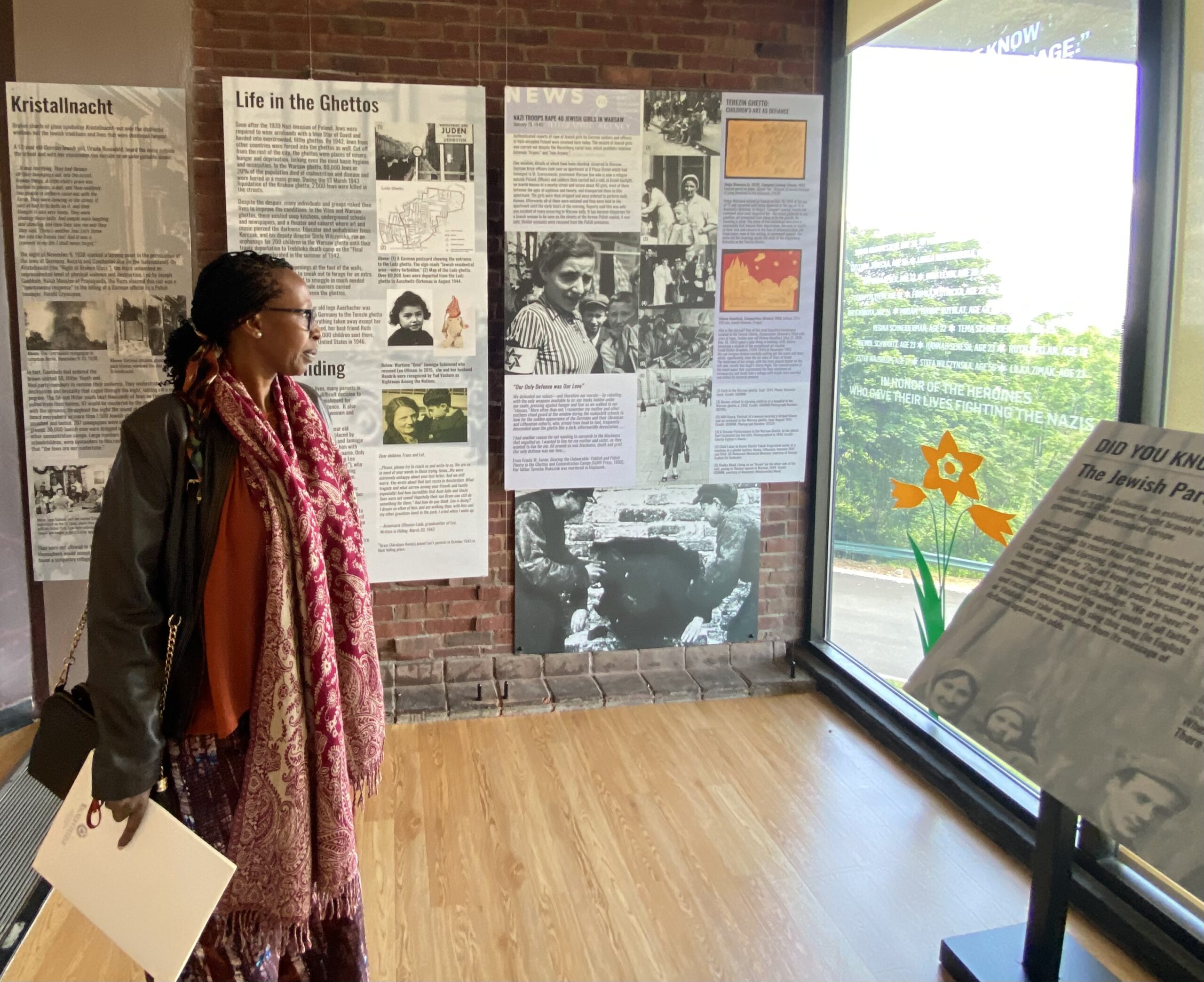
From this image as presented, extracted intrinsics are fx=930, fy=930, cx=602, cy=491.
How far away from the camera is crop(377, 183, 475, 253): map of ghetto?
3568 millimetres

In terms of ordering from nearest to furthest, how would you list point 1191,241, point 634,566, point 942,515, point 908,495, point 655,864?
1. point 1191,241
2. point 655,864
3. point 942,515
4. point 908,495
5. point 634,566

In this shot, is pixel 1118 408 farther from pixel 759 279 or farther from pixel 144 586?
pixel 144 586

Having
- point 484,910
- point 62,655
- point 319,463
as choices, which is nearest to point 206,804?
point 319,463

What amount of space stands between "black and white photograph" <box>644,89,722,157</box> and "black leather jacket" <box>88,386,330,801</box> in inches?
106

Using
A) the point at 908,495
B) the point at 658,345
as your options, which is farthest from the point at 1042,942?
the point at 658,345

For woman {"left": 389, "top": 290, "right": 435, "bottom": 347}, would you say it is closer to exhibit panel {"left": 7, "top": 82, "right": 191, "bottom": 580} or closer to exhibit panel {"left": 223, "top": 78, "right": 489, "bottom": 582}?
exhibit panel {"left": 223, "top": 78, "right": 489, "bottom": 582}

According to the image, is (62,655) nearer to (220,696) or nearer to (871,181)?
(220,696)

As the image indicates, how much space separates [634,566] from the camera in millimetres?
4023

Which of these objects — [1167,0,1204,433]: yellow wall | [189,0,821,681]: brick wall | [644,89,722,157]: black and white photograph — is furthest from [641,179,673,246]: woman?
[1167,0,1204,433]: yellow wall

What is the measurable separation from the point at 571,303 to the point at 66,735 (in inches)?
101

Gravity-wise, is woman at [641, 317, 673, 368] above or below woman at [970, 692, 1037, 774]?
above

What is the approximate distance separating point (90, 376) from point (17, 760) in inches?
55.0

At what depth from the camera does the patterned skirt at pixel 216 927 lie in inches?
65.5

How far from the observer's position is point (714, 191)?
384 cm
